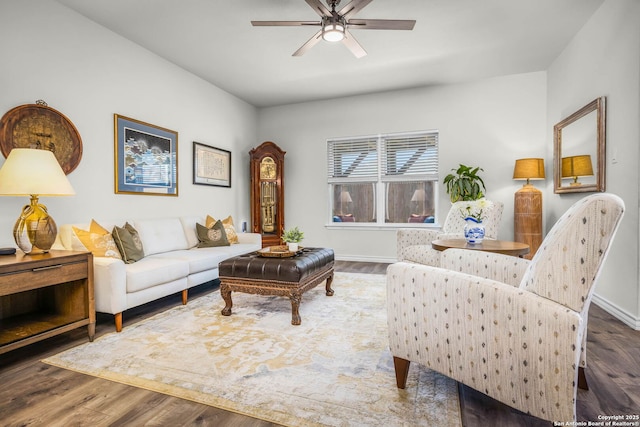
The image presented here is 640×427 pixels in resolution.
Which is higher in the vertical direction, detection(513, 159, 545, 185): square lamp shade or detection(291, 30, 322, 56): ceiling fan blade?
detection(291, 30, 322, 56): ceiling fan blade

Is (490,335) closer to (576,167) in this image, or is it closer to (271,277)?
(271,277)

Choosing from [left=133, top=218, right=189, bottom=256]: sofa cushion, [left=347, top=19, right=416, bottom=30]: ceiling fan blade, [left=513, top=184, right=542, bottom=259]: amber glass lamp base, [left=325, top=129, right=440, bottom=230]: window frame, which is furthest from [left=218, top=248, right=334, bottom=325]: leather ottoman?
[left=513, top=184, right=542, bottom=259]: amber glass lamp base

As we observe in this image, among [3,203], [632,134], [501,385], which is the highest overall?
[632,134]

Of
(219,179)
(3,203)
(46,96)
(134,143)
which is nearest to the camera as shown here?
(3,203)

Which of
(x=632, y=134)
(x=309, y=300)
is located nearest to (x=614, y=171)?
(x=632, y=134)

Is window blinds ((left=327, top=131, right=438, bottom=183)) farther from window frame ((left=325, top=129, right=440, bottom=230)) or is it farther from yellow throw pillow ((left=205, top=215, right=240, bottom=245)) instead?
yellow throw pillow ((left=205, top=215, right=240, bottom=245))

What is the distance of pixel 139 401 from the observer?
1638mm

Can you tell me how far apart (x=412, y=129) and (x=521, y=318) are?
455 centimetres

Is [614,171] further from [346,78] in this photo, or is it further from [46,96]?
[46,96]

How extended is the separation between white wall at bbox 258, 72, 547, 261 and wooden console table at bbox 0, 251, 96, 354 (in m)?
3.96

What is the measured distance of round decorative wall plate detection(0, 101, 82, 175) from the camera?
2.65m

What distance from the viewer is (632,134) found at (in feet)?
8.90

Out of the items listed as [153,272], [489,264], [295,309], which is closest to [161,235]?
[153,272]

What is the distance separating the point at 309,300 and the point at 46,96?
3048 mm
